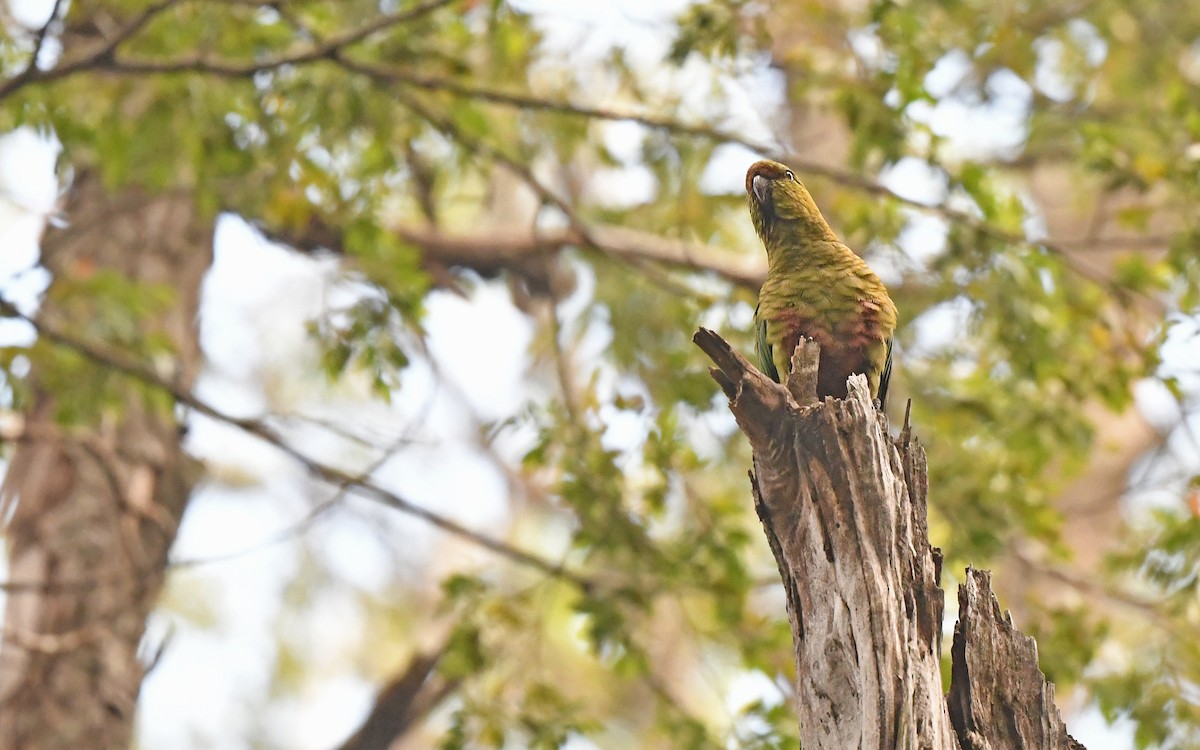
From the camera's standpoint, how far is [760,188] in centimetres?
469

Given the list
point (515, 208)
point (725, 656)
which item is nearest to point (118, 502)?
point (725, 656)

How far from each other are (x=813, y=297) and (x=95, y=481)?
499 cm

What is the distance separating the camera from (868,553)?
3.35 meters

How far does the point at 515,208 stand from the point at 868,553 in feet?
32.3

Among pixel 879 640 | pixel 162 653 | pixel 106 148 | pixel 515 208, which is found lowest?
pixel 879 640

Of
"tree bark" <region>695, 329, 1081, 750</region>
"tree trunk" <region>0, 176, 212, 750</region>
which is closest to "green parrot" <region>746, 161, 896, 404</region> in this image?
"tree bark" <region>695, 329, 1081, 750</region>

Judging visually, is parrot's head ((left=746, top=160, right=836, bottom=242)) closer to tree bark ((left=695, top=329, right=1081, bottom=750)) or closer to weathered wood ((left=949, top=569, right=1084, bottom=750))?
tree bark ((left=695, top=329, right=1081, bottom=750))

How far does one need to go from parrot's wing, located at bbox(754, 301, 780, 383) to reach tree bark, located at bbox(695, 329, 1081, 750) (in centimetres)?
99

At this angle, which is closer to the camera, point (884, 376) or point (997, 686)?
point (997, 686)

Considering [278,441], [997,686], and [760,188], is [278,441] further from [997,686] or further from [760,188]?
[997,686]

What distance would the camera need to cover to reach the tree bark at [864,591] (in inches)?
129

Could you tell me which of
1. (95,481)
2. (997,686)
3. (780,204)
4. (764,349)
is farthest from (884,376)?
(95,481)

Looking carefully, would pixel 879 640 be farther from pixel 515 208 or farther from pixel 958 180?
pixel 515 208

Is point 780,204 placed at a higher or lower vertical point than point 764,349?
higher
